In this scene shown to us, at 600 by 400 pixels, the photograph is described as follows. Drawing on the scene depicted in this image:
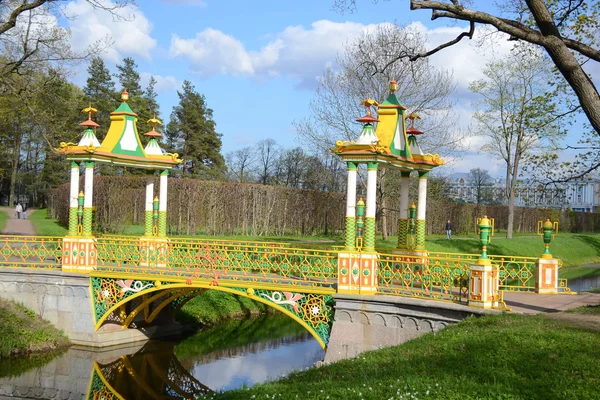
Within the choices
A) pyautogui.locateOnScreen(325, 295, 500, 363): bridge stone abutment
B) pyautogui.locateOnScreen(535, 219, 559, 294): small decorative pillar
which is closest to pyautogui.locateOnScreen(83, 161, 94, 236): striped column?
pyautogui.locateOnScreen(325, 295, 500, 363): bridge stone abutment

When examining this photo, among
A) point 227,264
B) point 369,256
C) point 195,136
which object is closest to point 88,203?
point 227,264

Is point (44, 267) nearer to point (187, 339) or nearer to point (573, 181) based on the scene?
point (187, 339)

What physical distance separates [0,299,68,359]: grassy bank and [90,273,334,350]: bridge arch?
1.14 metres

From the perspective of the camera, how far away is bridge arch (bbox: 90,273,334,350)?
11.8m

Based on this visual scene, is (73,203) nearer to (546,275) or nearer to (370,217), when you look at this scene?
(370,217)

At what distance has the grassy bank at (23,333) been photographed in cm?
1416

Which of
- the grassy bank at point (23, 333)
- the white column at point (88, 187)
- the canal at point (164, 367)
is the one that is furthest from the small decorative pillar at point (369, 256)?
the grassy bank at point (23, 333)

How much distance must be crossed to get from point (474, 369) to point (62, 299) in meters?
11.0

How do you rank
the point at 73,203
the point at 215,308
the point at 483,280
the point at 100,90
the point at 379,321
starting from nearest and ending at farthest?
the point at 483,280, the point at 379,321, the point at 73,203, the point at 215,308, the point at 100,90

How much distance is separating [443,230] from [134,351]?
3187cm

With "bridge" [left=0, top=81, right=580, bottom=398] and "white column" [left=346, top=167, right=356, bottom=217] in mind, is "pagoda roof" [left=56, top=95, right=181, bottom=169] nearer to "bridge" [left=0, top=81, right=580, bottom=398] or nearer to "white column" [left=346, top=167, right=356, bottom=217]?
"bridge" [left=0, top=81, right=580, bottom=398]

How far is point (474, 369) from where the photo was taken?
7613mm

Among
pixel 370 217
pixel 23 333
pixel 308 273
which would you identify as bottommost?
pixel 23 333

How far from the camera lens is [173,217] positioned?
94.2 ft
